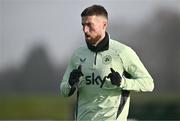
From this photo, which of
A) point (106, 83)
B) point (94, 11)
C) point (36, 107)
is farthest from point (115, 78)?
point (36, 107)

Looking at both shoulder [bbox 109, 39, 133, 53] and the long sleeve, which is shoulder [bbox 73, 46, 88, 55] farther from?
the long sleeve

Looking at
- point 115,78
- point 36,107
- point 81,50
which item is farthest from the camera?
point 36,107

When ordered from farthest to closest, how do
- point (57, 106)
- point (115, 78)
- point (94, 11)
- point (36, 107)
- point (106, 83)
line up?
point (36, 107), point (57, 106), point (94, 11), point (106, 83), point (115, 78)

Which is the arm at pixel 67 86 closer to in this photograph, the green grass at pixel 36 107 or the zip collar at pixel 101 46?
the zip collar at pixel 101 46

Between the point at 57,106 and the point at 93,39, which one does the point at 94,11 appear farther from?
the point at 57,106

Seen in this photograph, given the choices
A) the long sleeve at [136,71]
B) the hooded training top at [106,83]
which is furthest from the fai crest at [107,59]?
the long sleeve at [136,71]

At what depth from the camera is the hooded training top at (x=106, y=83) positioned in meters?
7.33

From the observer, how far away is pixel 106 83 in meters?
7.30

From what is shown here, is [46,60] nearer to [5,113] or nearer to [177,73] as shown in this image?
[177,73]

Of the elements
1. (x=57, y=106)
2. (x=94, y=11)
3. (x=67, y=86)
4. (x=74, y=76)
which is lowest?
(x=57, y=106)

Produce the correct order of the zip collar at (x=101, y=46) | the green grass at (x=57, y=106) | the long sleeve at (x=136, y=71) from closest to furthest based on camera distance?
the long sleeve at (x=136, y=71) < the zip collar at (x=101, y=46) < the green grass at (x=57, y=106)

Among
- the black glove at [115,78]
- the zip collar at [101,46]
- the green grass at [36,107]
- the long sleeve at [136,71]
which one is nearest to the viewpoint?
the black glove at [115,78]

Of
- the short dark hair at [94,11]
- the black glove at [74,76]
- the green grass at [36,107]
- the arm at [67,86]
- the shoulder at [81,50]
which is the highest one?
the short dark hair at [94,11]

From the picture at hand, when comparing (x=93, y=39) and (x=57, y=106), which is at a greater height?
(x=93, y=39)
